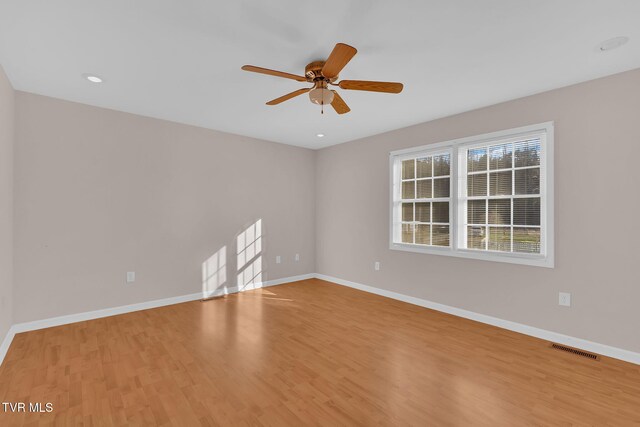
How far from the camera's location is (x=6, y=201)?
2.86m

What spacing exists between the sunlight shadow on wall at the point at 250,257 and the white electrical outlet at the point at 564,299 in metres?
4.14

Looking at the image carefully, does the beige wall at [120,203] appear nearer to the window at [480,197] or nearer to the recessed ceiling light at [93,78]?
the recessed ceiling light at [93,78]

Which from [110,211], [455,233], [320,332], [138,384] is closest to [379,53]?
[455,233]

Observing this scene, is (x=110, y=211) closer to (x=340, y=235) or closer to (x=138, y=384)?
(x=138, y=384)

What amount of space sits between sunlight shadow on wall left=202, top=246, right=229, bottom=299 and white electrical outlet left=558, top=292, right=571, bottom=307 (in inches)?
171

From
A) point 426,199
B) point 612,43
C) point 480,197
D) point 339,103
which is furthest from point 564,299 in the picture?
point 339,103

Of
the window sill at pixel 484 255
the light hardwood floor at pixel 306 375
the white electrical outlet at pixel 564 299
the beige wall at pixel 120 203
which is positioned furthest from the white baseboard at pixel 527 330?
the beige wall at pixel 120 203

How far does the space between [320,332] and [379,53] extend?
280cm

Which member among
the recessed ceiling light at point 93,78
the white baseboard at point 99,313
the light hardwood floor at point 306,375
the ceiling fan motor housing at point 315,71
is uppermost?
the recessed ceiling light at point 93,78

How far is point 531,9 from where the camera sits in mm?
1870

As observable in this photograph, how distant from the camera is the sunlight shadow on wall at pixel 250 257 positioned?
16.2ft

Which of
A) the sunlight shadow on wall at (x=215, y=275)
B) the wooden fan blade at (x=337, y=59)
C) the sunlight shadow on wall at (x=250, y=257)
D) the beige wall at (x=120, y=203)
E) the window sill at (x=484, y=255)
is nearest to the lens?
the wooden fan blade at (x=337, y=59)

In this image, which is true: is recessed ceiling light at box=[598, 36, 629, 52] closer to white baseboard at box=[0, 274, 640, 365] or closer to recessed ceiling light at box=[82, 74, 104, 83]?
white baseboard at box=[0, 274, 640, 365]

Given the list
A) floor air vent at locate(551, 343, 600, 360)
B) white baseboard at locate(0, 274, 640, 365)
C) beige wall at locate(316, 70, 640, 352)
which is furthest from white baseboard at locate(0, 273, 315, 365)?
floor air vent at locate(551, 343, 600, 360)
